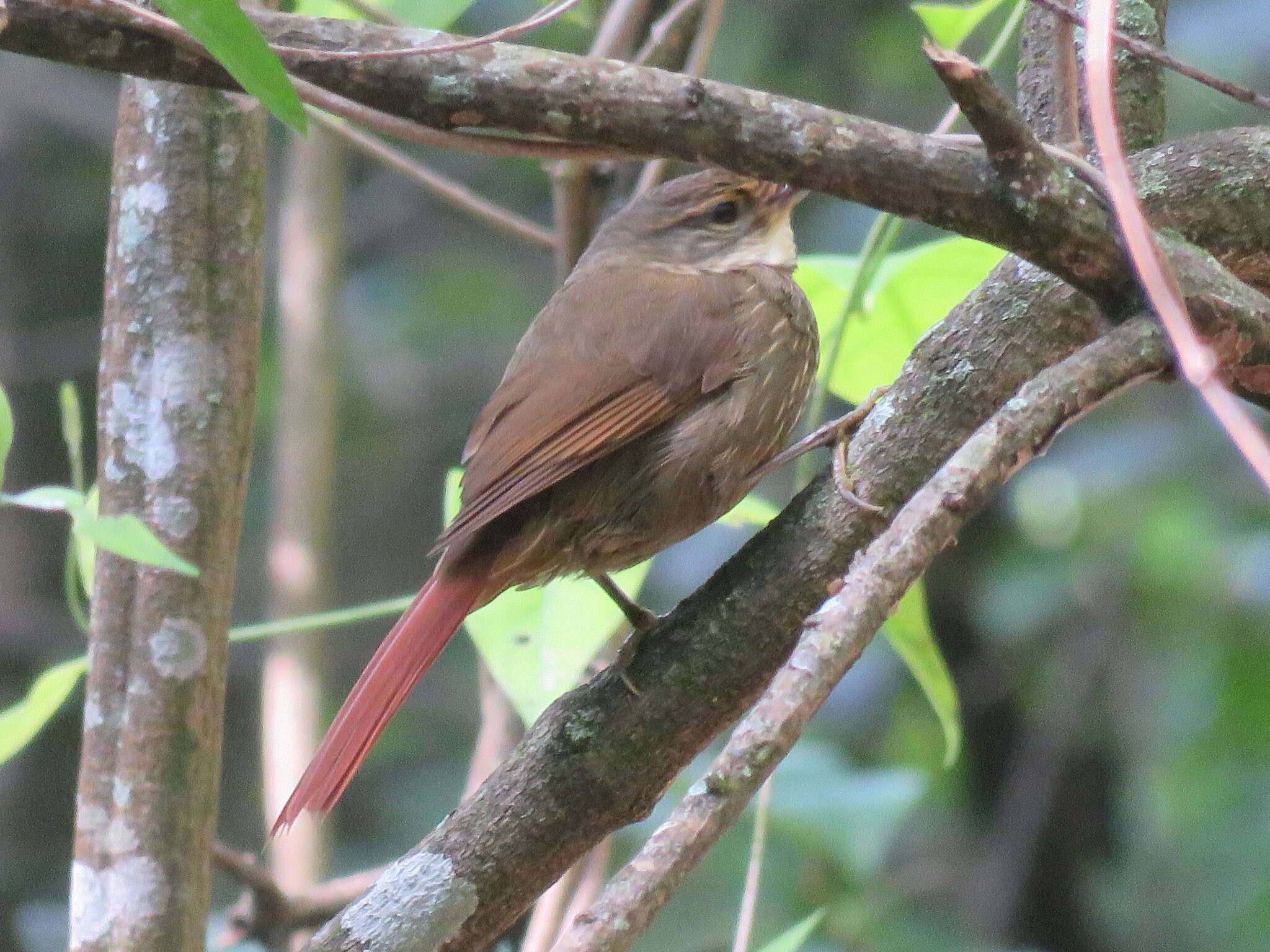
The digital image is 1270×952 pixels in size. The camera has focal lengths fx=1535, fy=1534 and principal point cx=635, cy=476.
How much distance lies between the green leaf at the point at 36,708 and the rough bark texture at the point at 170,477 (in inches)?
3.2

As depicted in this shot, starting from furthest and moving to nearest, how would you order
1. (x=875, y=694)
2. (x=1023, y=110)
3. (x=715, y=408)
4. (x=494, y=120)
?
(x=875, y=694), (x=715, y=408), (x=1023, y=110), (x=494, y=120)

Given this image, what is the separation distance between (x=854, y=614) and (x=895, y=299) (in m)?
1.22

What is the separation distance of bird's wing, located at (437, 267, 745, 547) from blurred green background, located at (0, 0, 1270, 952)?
1.77ft

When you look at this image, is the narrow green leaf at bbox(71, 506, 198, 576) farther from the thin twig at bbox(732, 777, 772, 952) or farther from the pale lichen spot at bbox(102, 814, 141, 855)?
the pale lichen spot at bbox(102, 814, 141, 855)

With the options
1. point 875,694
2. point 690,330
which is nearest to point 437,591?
point 690,330

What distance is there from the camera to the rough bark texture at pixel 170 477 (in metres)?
2.04

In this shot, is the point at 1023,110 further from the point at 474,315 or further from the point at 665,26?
the point at 474,315

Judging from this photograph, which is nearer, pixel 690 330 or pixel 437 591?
pixel 437 591

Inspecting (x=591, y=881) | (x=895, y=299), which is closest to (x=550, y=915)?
(x=591, y=881)

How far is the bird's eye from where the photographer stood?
281 centimetres

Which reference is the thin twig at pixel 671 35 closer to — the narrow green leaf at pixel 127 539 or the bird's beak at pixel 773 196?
the bird's beak at pixel 773 196

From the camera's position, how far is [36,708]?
2162mm

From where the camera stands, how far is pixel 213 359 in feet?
6.97

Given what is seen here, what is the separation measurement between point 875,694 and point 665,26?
2.59m
